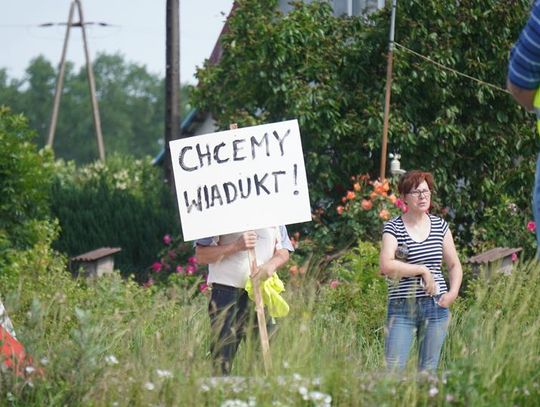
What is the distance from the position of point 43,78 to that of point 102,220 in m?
87.5

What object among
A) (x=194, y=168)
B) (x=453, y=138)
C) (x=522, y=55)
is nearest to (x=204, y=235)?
(x=194, y=168)

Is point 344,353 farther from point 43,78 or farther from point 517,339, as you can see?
point 43,78

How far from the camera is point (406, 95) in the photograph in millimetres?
15281

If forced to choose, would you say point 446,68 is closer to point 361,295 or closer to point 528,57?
point 361,295

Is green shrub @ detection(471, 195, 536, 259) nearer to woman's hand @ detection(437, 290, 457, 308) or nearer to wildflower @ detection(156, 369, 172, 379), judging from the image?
woman's hand @ detection(437, 290, 457, 308)

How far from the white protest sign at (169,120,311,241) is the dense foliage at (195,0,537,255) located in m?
7.41

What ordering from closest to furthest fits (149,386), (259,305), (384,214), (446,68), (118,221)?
(149,386)
(259,305)
(384,214)
(446,68)
(118,221)

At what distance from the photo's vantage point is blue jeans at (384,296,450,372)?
683 cm

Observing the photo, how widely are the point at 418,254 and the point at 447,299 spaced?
291mm

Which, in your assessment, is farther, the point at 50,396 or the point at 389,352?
the point at 389,352

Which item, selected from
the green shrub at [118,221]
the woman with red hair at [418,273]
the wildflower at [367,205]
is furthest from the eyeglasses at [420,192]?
the green shrub at [118,221]

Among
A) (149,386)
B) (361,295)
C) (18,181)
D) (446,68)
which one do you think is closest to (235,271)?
(149,386)

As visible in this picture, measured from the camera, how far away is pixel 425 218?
7.23 m

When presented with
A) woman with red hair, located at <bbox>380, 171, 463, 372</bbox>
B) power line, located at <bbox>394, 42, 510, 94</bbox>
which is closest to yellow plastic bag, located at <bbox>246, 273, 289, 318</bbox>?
woman with red hair, located at <bbox>380, 171, 463, 372</bbox>
